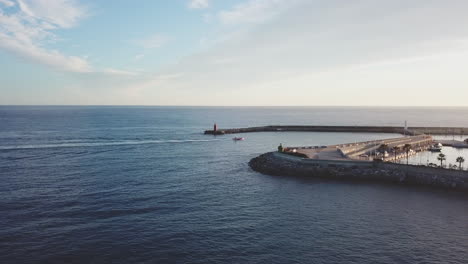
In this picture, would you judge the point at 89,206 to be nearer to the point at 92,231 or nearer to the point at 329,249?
the point at 92,231

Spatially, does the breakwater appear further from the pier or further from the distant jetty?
the pier

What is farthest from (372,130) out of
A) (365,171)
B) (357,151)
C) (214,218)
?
(214,218)

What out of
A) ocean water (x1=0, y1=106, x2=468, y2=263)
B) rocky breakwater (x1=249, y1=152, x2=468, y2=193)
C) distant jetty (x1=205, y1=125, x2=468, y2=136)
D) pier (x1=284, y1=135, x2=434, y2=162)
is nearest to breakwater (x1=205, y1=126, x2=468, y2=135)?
distant jetty (x1=205, y1=125, x2=468, y2=136)

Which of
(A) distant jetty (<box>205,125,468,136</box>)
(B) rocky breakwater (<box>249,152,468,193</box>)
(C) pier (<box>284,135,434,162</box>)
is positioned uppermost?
(A) distant jetty (<box>205,125,468,136</box>)

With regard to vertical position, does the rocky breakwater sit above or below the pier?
below

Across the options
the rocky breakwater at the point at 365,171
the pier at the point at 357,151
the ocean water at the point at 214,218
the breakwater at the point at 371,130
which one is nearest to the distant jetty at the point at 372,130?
the breakwater at the point at 371,130

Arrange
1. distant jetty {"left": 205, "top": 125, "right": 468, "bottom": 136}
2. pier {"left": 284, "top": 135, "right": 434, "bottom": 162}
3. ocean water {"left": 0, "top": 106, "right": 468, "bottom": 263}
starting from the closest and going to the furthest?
ocean water {"left": 0, "top": 106, "right": 468, "bottom": 263} → pier {"left": 284, "top": 135, "right": 434, "bottom": 162} → distant jetty {"left": 205, "top": 125, "right": 468, "bottom": 136}

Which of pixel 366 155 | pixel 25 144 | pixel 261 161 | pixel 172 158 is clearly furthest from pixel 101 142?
pixel 366 155

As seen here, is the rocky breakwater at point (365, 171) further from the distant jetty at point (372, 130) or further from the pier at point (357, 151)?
the distant jetty at point (372, 130)
